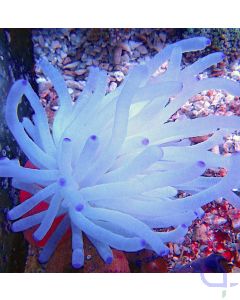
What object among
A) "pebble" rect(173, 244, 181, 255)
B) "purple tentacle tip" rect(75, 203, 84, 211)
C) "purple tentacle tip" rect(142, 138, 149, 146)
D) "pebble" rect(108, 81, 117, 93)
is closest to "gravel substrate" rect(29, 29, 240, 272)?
"pebble" rect(108, 81, 117, 93)

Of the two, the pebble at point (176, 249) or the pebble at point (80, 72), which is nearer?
the pebble at point (176, 249)

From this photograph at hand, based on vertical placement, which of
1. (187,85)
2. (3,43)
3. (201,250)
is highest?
(3,43)

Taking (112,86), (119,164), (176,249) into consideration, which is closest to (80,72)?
(112,86)

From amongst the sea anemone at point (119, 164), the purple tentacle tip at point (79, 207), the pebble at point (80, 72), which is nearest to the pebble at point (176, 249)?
the sea anemone at point (119, 164)

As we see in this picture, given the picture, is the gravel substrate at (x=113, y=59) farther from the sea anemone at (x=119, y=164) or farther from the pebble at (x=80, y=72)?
the sea anemone at (x=119, y=164)
